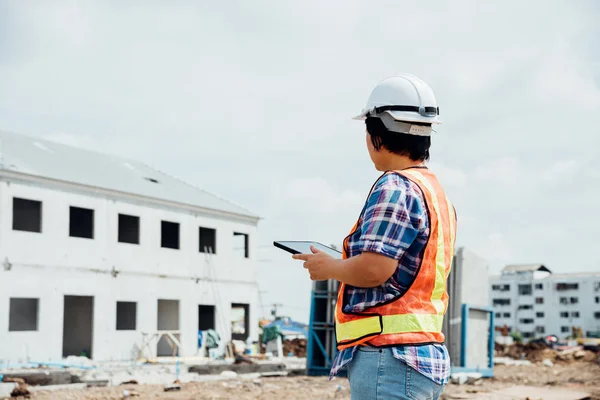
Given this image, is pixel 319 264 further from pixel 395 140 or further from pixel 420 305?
pixel 395 140

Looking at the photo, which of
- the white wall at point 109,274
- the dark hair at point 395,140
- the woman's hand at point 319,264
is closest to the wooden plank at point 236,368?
the white wall at point 109,274

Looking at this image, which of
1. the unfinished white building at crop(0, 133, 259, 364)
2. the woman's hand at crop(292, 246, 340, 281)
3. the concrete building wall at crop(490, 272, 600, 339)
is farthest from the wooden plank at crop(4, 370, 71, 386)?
the concrete building wall at crop(490, 272, 600, 339)

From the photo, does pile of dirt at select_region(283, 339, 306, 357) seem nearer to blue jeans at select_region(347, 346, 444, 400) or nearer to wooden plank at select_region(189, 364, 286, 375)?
wooden plank at select_region(189, 364, 286, 375)

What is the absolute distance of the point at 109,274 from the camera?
78.7 ft

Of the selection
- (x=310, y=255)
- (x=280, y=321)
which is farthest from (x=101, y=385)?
(x=280, y=321)

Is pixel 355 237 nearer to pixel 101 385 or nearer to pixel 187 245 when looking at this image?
pixel 101 385

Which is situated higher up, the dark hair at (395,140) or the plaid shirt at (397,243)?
the dark hair at (395,140)

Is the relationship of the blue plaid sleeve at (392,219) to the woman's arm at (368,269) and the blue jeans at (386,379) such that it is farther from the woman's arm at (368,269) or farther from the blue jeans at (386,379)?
the blue jeans at (386,379)

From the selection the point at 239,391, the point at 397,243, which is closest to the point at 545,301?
the point at 239,391

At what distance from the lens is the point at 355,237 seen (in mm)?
2271

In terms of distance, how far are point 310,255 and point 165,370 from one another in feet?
56.2

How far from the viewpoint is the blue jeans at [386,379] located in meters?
2.12

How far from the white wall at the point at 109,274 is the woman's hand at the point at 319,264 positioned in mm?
20265

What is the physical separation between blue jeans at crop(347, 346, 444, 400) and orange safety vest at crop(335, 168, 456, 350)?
0.04m
